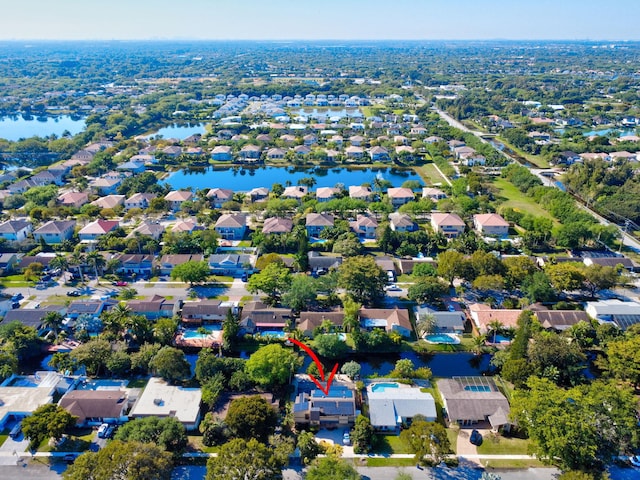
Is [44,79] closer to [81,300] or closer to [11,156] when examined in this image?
[11,156]

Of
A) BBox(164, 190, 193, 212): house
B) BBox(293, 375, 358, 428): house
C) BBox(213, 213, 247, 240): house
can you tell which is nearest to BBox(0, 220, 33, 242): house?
BBox(164, 190, 193, 212): house

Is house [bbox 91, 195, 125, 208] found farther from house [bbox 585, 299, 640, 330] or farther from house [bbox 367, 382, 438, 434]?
house [bbox 585, 299, 640, 330]

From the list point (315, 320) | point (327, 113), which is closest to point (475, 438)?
point (315, 320)

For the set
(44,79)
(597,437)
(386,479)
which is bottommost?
(386,479)

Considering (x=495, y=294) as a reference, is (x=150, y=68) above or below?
above

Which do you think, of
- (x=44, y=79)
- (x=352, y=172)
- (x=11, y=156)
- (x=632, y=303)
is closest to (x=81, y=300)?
(x=632, y=303)

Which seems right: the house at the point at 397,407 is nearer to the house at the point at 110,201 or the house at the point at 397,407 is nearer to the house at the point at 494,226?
the house at the point at 494,226

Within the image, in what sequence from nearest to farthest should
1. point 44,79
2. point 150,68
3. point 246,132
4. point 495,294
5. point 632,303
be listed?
point 632,303
point 495,294
point 246,132
point 44,79
point 150,68
